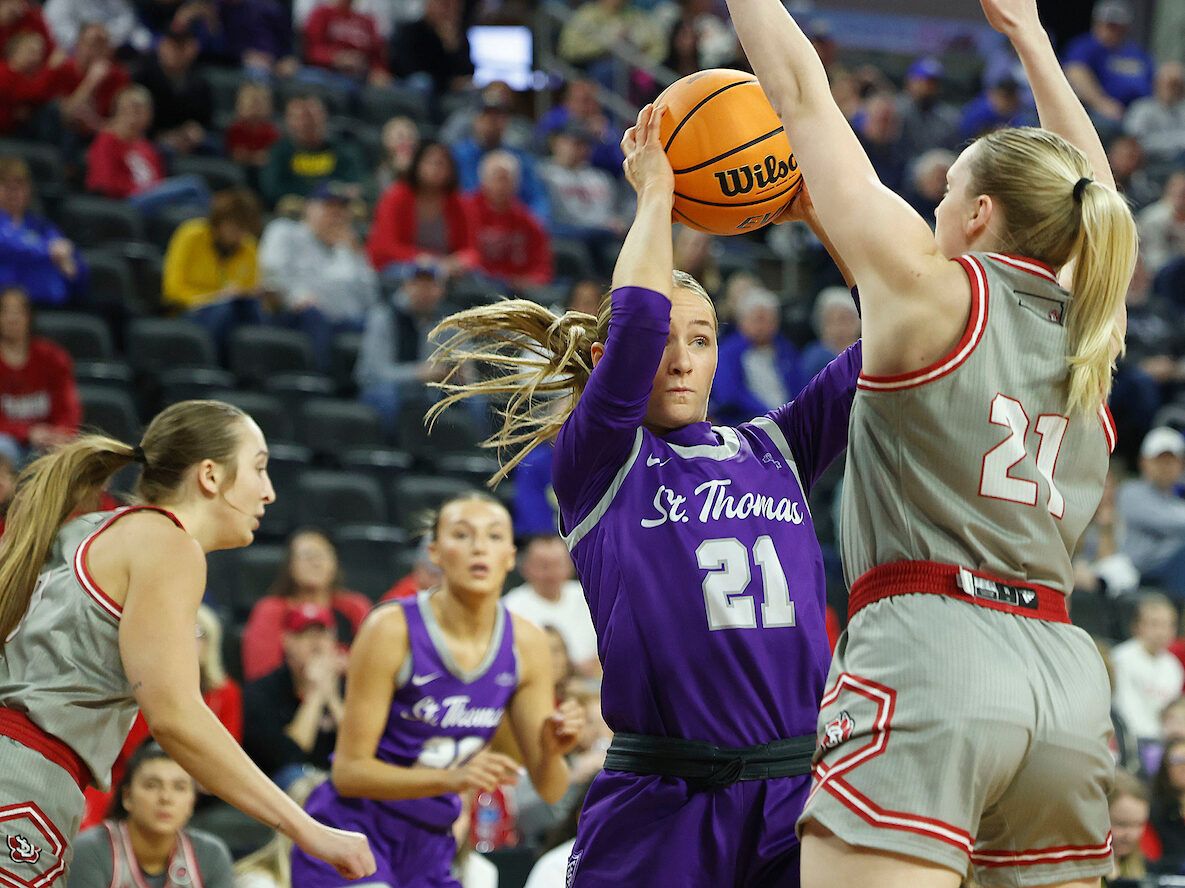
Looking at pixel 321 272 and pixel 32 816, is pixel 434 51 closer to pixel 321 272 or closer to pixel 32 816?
pixel 321 272

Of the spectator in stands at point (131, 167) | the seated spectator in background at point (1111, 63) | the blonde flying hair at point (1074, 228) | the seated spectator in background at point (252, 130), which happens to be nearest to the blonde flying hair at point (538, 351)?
the blonde flying hair at point (1074, 228)

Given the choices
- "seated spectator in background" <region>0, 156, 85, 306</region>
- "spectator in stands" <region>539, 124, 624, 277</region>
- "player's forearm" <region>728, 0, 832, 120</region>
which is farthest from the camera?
"spectator in stands" <region>539, 124, 624, 277</region>

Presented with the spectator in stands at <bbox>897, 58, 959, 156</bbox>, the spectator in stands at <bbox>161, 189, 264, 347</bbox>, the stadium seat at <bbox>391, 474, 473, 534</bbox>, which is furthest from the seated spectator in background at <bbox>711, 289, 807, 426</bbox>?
the spectator in stands at <bbox>897, 58, 959, 156</bbox>

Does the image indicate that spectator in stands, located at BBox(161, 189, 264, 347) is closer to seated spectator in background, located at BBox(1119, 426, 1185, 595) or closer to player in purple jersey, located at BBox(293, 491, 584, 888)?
player in purple jersey, located at BBox(293, 491, 584, 888)

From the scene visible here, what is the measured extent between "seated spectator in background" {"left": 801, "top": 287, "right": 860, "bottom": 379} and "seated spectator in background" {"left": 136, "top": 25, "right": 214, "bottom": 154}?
473 centimetres

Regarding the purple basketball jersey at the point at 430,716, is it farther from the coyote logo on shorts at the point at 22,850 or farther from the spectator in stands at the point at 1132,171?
the spectator in stands at the point at 1132,171

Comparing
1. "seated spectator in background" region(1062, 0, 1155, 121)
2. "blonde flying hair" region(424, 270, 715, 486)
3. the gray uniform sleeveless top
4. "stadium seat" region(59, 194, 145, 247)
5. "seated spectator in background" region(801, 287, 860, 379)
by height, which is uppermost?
"seated spectator in background" region(1062, 0, 1155, 121)

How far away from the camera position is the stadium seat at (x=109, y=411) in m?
8.36

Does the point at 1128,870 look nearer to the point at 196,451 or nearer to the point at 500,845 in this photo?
the point at 500,845

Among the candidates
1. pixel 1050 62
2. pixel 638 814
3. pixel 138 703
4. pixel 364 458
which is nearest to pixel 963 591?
pixel 638 814

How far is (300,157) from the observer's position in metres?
11.3

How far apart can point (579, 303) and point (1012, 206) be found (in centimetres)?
694

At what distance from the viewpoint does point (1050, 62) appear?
3.38 metres

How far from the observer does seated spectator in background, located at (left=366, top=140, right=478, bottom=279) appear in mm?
10609
